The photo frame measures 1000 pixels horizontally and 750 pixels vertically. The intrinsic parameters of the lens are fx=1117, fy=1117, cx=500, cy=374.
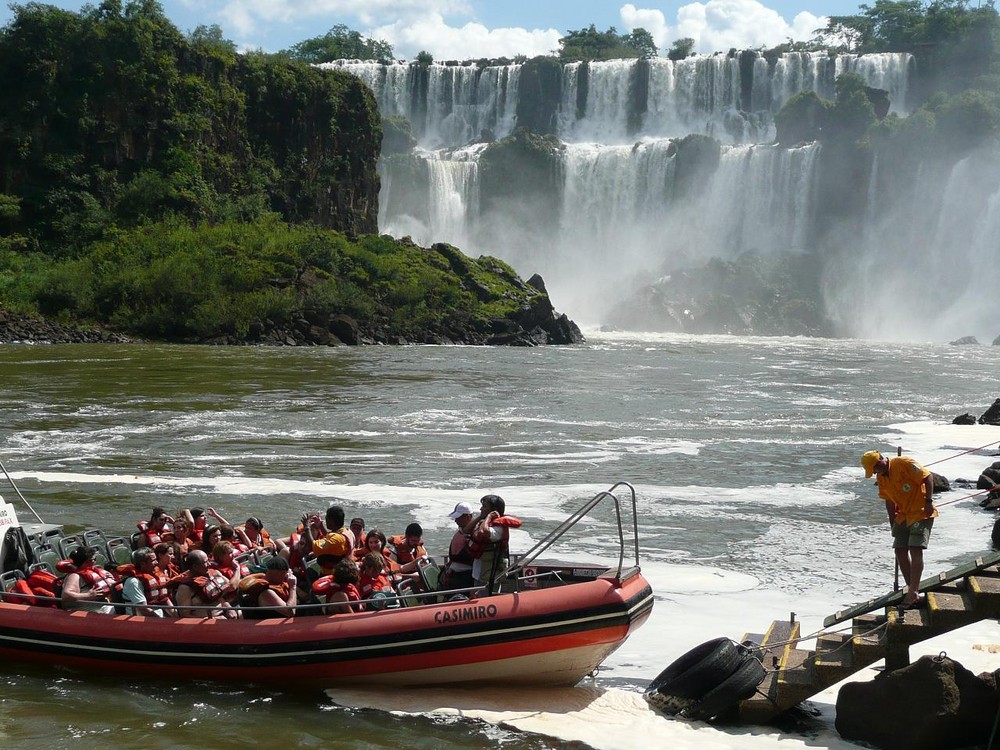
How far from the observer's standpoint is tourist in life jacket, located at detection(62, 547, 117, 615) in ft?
31.5

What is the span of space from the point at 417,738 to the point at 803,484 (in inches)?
463

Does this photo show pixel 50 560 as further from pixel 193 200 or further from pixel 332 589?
pixel 193 200

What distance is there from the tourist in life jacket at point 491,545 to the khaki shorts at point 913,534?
120 inches

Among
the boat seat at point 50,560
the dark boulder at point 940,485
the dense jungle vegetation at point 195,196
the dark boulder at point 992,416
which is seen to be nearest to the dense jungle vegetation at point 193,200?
the dense jungle vegetation at point 195,196

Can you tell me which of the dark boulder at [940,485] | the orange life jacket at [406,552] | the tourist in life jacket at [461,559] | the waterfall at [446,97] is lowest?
the dark boulder at [940,485]

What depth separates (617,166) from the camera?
85.3 metres

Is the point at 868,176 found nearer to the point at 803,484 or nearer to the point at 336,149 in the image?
the point at 336,149

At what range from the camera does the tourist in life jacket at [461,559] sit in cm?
952

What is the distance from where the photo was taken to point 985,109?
82875 mm

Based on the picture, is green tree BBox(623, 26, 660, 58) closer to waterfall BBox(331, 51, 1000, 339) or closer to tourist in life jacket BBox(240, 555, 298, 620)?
waterfall BBox(331, 51, 1000, 339)

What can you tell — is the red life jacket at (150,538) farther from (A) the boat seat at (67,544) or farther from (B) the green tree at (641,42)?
(B) the green tree at (641,42)

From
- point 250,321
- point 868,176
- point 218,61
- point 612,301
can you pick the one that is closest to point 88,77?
point 218,61

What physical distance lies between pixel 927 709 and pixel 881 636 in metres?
0.64

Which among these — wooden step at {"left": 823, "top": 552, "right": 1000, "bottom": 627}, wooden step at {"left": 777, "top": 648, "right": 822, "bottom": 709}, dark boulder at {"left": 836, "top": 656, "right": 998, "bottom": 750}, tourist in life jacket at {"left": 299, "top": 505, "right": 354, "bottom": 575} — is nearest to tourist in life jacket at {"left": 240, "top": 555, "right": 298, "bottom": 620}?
tourist in life jacket at {"left": 299, "top": 505, "right": 354, "bottom": 575}
